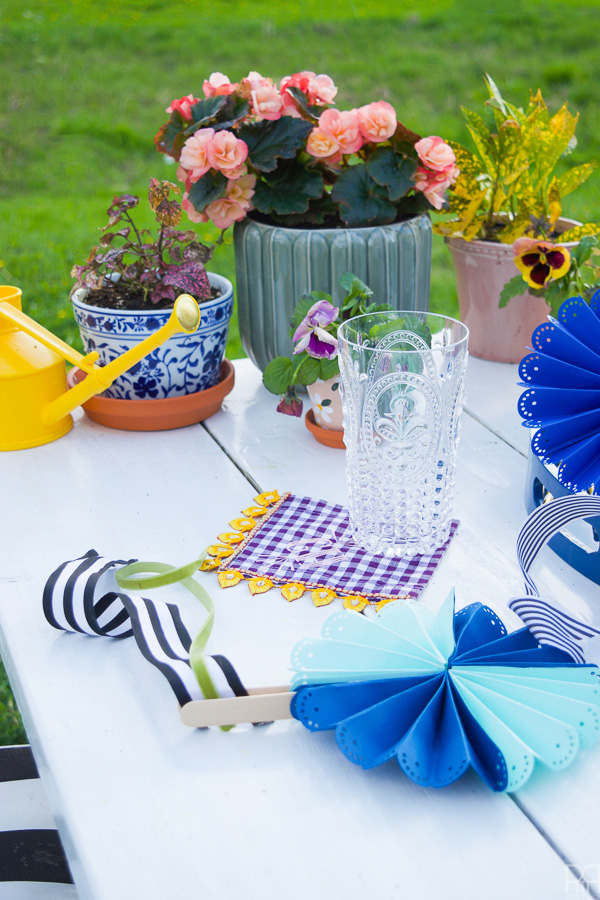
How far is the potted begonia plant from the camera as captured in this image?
1045mm

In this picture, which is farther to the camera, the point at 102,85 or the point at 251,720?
the point at 102,85

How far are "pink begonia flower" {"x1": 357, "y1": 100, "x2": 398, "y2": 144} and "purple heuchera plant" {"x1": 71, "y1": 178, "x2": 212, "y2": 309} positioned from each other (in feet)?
0.78

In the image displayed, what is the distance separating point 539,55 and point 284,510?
404cm

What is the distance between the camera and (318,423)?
102cm

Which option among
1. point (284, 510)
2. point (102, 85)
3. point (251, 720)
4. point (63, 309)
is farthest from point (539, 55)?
point (251, 720)

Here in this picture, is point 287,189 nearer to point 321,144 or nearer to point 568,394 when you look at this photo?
point 321,144

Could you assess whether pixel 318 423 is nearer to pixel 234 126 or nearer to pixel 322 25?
pixel 234 126

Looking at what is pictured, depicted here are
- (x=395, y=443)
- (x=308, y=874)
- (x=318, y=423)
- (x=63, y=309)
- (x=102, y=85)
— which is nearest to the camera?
(x=308, y=874)

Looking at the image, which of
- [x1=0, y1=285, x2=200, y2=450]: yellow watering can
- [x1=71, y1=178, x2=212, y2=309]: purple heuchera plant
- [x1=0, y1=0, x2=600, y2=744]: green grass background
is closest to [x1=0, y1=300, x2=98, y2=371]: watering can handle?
[x1=0, y1=285, x2=200, y2=450]: yellow watering can

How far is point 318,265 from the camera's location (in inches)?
42.1

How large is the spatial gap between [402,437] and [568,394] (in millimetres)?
155

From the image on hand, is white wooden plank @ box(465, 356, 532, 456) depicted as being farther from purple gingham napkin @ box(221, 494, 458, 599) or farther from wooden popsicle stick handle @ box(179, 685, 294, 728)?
wooden popsicle stick handle @ box(179, 685, 294, 728)

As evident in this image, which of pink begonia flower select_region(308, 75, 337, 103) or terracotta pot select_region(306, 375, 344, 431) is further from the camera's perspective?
pink begonia flower select_region(308, 75, 337, 103)

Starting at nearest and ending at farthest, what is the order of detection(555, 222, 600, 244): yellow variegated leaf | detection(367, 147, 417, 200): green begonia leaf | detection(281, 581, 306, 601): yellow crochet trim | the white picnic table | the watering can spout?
the white picnic table, detection(281, 581, 306, 601): yellow crochet trim, the watering can spout, detection(367, 147, 417, 200): green begonia leaf, detection(555, 222, 600, 244): yellow variegated leaf
